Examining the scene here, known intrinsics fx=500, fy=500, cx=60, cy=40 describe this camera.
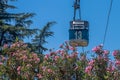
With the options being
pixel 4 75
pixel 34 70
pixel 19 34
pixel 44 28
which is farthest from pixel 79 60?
pixel 44 28

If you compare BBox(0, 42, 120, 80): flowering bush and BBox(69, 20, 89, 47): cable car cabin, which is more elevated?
BBox(69, 20, 89, 47): cable car cabin

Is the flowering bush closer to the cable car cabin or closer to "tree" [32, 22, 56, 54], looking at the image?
the cable car cabin

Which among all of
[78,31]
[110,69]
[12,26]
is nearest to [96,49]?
[110,69]

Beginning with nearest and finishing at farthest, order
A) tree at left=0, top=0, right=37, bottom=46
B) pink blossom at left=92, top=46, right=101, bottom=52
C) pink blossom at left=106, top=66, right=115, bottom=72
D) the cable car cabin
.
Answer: pink blossom at left=106, top=66, right=115, bottom=72
pink blossom at left=92, top=46, right=101, bottom=52
the cable car cabin
tree at left=0, top=0, right=37, bottom=46

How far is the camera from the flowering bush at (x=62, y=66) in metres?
9.56

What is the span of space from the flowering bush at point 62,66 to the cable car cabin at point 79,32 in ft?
1.56

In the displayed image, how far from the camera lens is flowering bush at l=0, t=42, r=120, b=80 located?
9562 millimetres

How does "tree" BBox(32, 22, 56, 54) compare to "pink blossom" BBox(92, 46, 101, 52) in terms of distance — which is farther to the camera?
"tree" BBox(32, 22, 56, 54)

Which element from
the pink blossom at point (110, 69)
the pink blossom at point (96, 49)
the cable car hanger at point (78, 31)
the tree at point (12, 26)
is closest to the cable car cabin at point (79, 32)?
the cable car hanger at point (78, 31)

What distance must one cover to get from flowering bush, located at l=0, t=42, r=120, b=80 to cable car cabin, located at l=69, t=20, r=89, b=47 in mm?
475

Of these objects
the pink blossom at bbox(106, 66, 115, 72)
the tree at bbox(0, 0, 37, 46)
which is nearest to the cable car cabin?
the pink blossom at bbox(106, 66, 115, 72)

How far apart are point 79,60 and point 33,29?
67.5 ft

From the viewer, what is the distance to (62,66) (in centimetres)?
984

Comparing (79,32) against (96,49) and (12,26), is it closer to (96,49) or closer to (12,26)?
(96,49)
